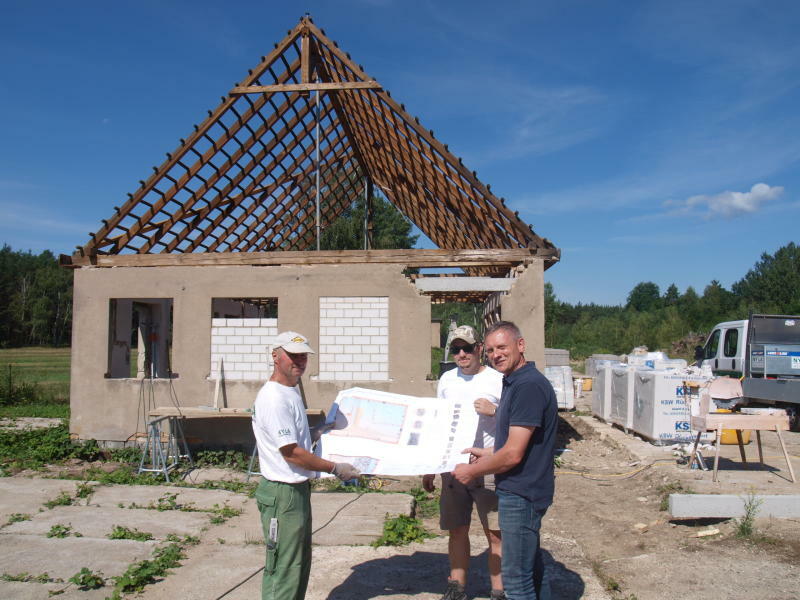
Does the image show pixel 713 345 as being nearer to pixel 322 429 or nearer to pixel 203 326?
pixel 203 326

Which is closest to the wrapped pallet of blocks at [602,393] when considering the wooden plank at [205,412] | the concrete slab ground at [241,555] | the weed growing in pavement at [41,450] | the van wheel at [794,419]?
the van wheel at [794,419]

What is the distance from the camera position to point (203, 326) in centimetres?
1034

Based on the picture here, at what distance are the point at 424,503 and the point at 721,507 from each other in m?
3.22

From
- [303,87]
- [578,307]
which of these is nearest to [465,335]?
[303,87]

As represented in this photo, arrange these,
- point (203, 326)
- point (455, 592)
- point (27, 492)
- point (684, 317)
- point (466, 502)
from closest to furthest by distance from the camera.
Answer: point (466, 502)
point (455, 592)
point (27, 492)
point (203, 326)
point (684, 317)

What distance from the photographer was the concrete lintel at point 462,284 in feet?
32.3

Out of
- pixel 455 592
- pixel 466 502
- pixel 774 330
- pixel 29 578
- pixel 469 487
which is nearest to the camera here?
pixel 469 487

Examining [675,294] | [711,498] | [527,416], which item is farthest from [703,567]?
[675,294]

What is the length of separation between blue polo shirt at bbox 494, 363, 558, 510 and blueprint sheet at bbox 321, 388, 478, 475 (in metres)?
0.47

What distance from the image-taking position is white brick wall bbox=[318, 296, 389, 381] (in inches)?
400

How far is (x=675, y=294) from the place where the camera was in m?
87.5

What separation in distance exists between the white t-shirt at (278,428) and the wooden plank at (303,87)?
24.0ft

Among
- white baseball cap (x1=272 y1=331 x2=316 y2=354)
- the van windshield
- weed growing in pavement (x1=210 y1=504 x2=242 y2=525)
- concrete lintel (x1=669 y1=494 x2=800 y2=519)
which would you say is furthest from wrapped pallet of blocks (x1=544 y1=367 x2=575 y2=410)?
white baseball cap (x1=272 y1=331 x2=316 y2=354)

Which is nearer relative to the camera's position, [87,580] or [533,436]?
[533,436]
